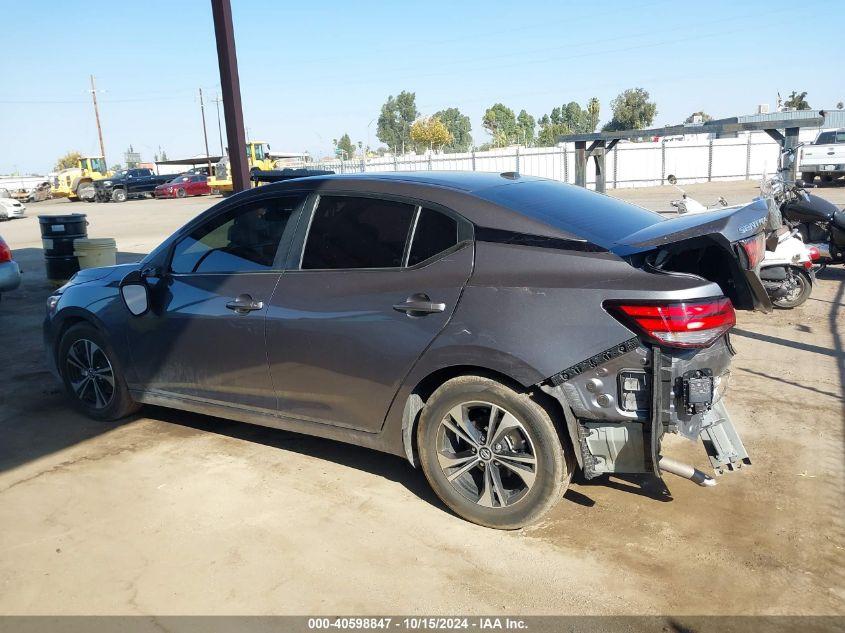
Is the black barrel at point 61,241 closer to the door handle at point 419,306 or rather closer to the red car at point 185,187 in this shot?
the door handle at point 419,306

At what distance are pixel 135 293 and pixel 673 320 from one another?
3.41 metres

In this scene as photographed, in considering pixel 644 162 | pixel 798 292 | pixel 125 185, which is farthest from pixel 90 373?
pixel 125 185

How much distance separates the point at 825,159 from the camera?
26.0 m

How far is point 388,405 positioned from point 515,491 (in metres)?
0.78

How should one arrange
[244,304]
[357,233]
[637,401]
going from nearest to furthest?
[637,401] → [357,233] → [244,304]

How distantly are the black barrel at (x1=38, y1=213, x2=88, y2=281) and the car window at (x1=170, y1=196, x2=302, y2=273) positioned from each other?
6.90m

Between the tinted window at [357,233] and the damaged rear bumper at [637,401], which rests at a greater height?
the tinted window at [357,233]

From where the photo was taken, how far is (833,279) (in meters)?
9.67

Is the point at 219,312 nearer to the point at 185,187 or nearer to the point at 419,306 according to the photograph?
the point at 419,306

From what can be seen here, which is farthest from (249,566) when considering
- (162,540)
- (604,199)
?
(604,199)

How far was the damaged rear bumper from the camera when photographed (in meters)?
3.20

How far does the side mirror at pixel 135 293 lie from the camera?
474cm

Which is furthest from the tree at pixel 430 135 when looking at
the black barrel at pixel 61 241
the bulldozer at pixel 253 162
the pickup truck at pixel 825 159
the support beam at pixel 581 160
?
the black barrel at pixel 61 241

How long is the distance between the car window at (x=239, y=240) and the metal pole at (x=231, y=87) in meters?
3.68
